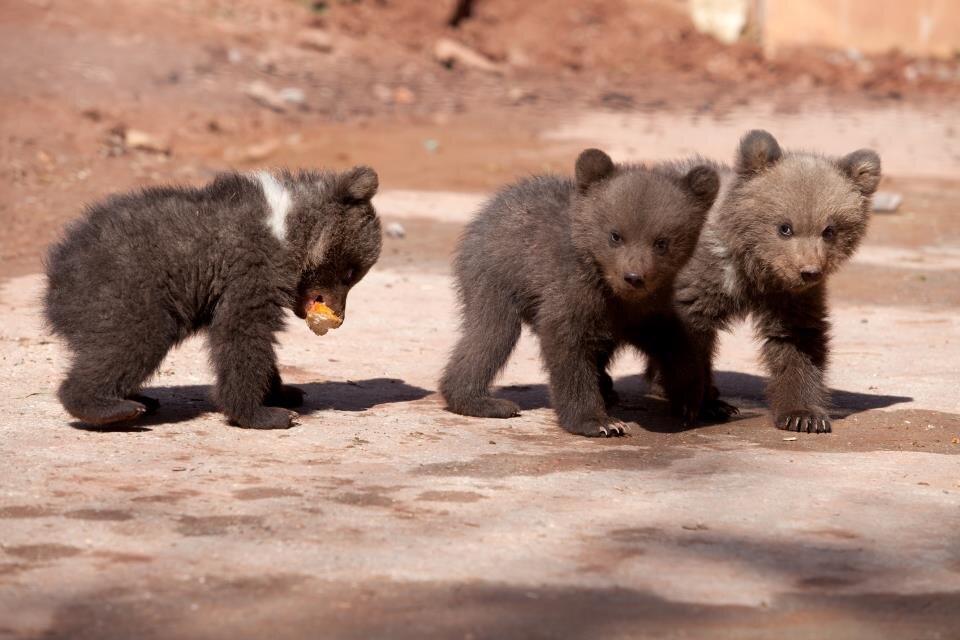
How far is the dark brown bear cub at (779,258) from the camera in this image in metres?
7.21

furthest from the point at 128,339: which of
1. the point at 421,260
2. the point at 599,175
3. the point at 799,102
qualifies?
the point at 799,102

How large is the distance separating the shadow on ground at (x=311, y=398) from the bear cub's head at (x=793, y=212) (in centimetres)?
208

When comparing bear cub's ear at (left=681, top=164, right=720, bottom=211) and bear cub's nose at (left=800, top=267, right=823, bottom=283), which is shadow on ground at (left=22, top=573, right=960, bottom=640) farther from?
bear cub's ear at (left=681, top=164, right=720, bottom=211)

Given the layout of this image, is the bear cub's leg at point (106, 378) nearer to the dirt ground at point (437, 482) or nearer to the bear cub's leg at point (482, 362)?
the dirt ground at point (437, 482)

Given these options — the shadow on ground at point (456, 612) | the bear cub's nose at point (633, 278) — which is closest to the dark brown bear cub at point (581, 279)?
the bear cub's nose at point (633, 278)

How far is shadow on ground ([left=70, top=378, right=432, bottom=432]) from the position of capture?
22.2 feet

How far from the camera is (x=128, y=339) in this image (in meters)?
6.33

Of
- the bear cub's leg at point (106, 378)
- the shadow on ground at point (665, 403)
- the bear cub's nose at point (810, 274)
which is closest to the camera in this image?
the bear cub's leg at point (106, 378)

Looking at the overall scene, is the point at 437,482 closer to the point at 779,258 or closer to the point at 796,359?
the point at 779,258

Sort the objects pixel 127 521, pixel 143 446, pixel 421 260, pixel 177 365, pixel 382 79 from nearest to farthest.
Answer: pixel 127 521
pixel 143 446
pixel 177 365
pixel 421 260
pixel 382 79

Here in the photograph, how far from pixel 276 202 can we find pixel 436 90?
1434cm

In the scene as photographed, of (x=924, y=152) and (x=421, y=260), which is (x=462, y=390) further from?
(x=924, y=152)

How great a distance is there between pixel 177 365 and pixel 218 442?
193 cm

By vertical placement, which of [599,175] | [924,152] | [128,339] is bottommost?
[128,339]
